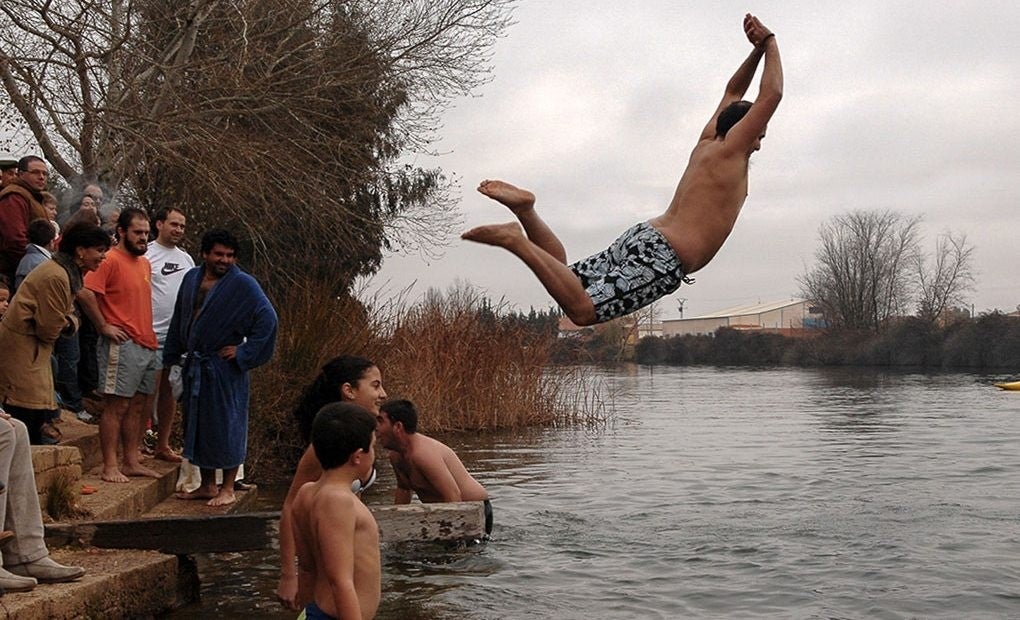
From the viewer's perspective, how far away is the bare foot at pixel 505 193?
5922mm

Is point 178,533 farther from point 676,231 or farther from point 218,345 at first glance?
point 676,231

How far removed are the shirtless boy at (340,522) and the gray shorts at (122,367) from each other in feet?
14.6

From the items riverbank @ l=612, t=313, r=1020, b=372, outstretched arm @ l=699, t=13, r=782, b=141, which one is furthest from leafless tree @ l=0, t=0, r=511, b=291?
riverbank @ l=612, t=313, r=1020, b=372

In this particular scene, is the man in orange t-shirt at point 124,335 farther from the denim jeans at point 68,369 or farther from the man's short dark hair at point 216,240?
the man's short dark hair at point 216,240

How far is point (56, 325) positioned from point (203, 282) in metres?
1.42

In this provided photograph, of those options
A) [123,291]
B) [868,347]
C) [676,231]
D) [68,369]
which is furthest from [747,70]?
[868,347]

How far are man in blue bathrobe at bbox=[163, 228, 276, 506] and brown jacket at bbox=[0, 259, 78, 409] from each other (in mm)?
1176

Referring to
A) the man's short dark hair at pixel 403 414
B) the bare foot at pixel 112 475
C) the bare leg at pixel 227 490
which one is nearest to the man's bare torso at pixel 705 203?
the man's short dark hair at pixel 403 414

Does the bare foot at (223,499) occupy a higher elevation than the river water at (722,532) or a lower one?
higher

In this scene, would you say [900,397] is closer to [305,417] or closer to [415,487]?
[415,487]

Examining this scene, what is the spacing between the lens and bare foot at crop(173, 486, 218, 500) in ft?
30.0

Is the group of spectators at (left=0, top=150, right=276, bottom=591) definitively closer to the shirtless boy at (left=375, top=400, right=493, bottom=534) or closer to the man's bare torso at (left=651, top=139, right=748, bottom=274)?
the shirtless boy at (left=375, top=400, right=493, bottom=534)

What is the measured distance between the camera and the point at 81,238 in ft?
25.6

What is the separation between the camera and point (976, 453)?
18.5m
